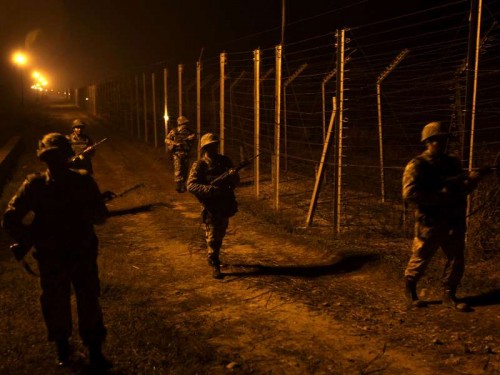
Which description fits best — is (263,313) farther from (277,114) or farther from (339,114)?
(277,114)

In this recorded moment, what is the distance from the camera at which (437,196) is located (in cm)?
450

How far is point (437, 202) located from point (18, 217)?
3347 mm

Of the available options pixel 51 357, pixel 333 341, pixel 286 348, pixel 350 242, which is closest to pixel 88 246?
pixel 51 357

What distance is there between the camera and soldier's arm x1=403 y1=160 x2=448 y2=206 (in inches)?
178

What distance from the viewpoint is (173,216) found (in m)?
9.33

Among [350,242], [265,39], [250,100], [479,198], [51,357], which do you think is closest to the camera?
[51,357]

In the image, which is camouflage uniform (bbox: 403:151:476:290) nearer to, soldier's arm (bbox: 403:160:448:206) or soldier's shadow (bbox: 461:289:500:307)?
soldier's arm (bbox: 403:160:448:206)

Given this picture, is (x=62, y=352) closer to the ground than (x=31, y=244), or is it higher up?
closer to the ground

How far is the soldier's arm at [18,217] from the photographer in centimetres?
372

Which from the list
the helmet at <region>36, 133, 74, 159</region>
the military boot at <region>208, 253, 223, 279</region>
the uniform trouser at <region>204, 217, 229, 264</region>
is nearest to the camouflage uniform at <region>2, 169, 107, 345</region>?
Result: the helmet at <region>36, 133, 74, 159</region>

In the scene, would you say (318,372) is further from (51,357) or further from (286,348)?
(51,357)

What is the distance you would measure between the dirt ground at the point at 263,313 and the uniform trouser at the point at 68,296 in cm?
31

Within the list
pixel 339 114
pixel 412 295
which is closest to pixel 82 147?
pixel 339 114

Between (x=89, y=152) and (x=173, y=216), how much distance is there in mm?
1800
